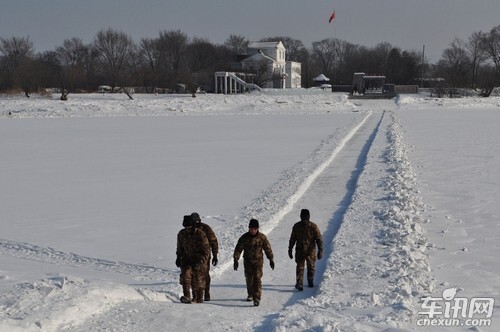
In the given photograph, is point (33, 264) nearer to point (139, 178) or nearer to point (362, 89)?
point (139, 178)

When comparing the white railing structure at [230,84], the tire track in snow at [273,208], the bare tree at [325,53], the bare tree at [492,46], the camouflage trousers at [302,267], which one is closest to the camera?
the camouflage trousers at [302,267]

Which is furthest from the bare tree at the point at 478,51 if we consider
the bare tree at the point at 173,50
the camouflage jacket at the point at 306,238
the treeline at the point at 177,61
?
the camouflage jacket at the point at 306,238

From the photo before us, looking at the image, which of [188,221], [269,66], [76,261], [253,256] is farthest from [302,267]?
[269,66]

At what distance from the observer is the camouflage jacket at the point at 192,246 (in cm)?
793

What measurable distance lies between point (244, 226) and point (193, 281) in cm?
385

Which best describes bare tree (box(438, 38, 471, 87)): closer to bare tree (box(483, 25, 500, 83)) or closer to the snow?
bare tree (box(483, 25, 500, 83))

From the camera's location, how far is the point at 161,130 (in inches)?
1417

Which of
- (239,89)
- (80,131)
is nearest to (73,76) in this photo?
(239,89)

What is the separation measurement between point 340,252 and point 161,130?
27150 millimetres

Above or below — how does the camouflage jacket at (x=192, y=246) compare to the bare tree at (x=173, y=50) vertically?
below

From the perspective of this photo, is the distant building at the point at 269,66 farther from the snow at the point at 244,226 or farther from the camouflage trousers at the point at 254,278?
the camouflage trousers at the point at 254,278

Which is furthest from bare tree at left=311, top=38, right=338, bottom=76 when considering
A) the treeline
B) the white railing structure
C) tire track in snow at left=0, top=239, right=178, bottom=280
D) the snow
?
tire track in snow at left=0, top=239, right=178, bottom=280

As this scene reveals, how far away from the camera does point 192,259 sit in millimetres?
7992

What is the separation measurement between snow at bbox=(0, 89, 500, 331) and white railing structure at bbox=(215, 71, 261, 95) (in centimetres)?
5586
